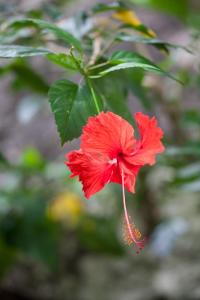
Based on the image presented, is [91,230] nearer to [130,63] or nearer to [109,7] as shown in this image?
[109,7]

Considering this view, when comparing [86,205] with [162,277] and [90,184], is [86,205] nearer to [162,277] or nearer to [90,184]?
[162,277]

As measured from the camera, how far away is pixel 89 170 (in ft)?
1.87

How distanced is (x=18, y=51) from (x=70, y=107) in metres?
0.10

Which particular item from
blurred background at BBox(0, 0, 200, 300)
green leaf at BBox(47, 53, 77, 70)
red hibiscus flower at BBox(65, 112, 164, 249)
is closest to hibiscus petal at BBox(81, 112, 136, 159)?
red hibiscus flower at BBox(65, 112, 164, 249)

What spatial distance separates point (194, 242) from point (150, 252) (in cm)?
15

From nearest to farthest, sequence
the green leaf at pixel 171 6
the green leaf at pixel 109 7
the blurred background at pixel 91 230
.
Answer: the green leaf at pixel 109 7
the blurred background at pixel 91 230
the green leaf at pixel 171 6

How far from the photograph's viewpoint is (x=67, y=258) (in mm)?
1760

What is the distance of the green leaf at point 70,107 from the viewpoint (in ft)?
1.94

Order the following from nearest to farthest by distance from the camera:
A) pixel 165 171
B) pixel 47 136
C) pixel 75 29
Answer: pixel 75 29 → pixel 165 171 → pixel 47 136

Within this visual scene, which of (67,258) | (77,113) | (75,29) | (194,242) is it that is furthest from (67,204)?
(77,113)

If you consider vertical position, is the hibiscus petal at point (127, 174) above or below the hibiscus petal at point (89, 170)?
below

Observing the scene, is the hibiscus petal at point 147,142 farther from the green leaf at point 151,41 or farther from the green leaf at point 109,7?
the green leaf at point 109,7

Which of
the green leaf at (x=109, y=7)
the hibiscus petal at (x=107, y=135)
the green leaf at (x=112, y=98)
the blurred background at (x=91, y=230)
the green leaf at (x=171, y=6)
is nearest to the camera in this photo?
the hibiscus petal at (x=107, y=135)

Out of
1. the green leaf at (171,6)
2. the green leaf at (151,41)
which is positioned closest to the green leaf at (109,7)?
the green leaf at (151,41)
